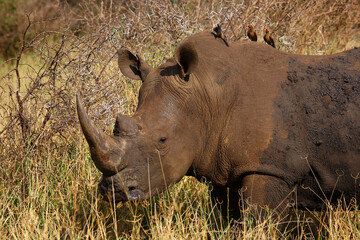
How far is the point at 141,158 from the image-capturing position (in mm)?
4094

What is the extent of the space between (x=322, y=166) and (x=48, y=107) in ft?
10.0

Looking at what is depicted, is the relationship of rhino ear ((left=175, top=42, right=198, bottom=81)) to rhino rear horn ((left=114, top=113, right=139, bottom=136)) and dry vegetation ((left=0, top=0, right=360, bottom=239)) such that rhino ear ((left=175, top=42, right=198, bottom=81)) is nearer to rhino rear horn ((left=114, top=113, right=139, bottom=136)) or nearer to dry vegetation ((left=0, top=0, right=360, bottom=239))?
rhino rear horn ((left=114, top=113, right=139, bottom=136))

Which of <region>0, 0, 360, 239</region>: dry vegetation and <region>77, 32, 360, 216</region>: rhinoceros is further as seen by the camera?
<region>0, 0, 360, 239</region>: dry vegetation

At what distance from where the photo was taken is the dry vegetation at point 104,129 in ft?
15.6

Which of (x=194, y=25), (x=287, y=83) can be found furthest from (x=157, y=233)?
(x=194, y=25)

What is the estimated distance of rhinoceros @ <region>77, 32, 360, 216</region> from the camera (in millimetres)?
4109

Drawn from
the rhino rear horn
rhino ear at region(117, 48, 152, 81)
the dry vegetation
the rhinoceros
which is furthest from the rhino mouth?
rhino ear at region(117, 48, 152, 81)

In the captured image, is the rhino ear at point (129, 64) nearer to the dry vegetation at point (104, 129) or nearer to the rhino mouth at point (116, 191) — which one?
the dry vegetation at point (104, 129)

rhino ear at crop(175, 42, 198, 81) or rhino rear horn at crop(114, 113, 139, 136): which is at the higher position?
rhino ear at crop(175, 42, 198, 81)

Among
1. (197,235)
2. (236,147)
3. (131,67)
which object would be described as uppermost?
(131,67)

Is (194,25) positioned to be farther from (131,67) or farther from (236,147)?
(236,147)

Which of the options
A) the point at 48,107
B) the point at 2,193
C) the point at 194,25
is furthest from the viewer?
the point at 194,25

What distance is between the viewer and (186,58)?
4188 millimetres

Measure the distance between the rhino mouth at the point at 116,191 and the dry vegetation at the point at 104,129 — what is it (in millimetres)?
222
